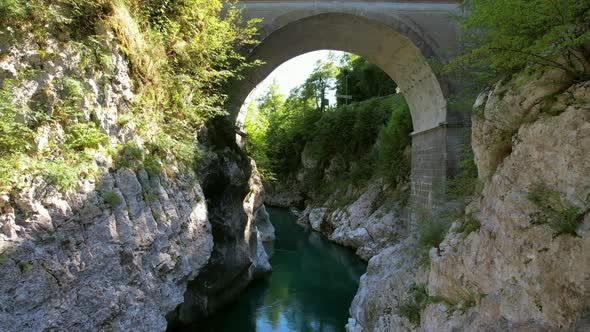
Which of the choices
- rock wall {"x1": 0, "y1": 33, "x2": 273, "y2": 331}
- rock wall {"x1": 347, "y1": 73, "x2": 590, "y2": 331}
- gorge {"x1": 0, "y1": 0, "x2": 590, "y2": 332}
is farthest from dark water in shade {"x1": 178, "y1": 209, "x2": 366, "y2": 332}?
rock wall {"x1": 347, "y1": 73, "x2": 590, "y2": 331}

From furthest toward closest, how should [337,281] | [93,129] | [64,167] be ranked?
[337,281]
[93,129]
[64,167]

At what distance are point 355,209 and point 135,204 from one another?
12.5 m

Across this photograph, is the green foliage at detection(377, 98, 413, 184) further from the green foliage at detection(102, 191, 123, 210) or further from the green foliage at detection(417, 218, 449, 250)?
the green foliage at detection(102, 191, 123, 210)

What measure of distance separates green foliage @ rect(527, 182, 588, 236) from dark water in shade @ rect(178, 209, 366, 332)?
19.0 ft

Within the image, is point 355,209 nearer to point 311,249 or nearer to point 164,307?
point 311,249

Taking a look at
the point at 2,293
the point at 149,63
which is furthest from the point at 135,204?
the point at 149,63

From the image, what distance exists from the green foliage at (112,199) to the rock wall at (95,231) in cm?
1

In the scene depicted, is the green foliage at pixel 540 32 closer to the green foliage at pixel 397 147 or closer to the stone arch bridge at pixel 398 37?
the stone arch bridge at pixel 398 37

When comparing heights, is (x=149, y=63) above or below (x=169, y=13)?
below

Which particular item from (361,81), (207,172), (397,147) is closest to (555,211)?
(207,172)

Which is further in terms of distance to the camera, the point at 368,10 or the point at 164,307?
the point at 368,10

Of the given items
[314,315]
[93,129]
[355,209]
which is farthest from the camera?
[355,209]

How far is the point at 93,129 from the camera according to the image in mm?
5203

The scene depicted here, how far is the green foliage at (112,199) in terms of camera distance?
4965 millimetres
